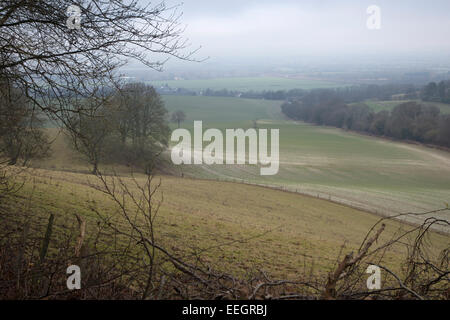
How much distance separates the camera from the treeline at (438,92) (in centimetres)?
8612

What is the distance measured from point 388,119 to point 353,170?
28.7 meters

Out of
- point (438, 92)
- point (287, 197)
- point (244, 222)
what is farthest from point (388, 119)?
point (244, 222)

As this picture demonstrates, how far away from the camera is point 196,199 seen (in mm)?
23922

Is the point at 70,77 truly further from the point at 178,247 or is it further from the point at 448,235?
the point at 448,235

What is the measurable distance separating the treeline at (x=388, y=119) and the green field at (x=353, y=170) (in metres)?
3.34

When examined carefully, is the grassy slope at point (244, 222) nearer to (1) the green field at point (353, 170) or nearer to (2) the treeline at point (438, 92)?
(1) the green field at point (353, 170)

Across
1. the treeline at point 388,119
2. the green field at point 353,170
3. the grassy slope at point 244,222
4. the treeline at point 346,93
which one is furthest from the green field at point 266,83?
the grassy slope at point 244,222

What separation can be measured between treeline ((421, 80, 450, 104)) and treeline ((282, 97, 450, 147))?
17.7 meters

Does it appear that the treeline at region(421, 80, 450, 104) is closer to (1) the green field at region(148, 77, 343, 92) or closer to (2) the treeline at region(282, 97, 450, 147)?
(2) the treeline at region(282, 97, 450, 147)

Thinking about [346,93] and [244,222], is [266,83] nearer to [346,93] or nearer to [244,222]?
[346,93]

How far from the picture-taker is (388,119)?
69062 millimetres
